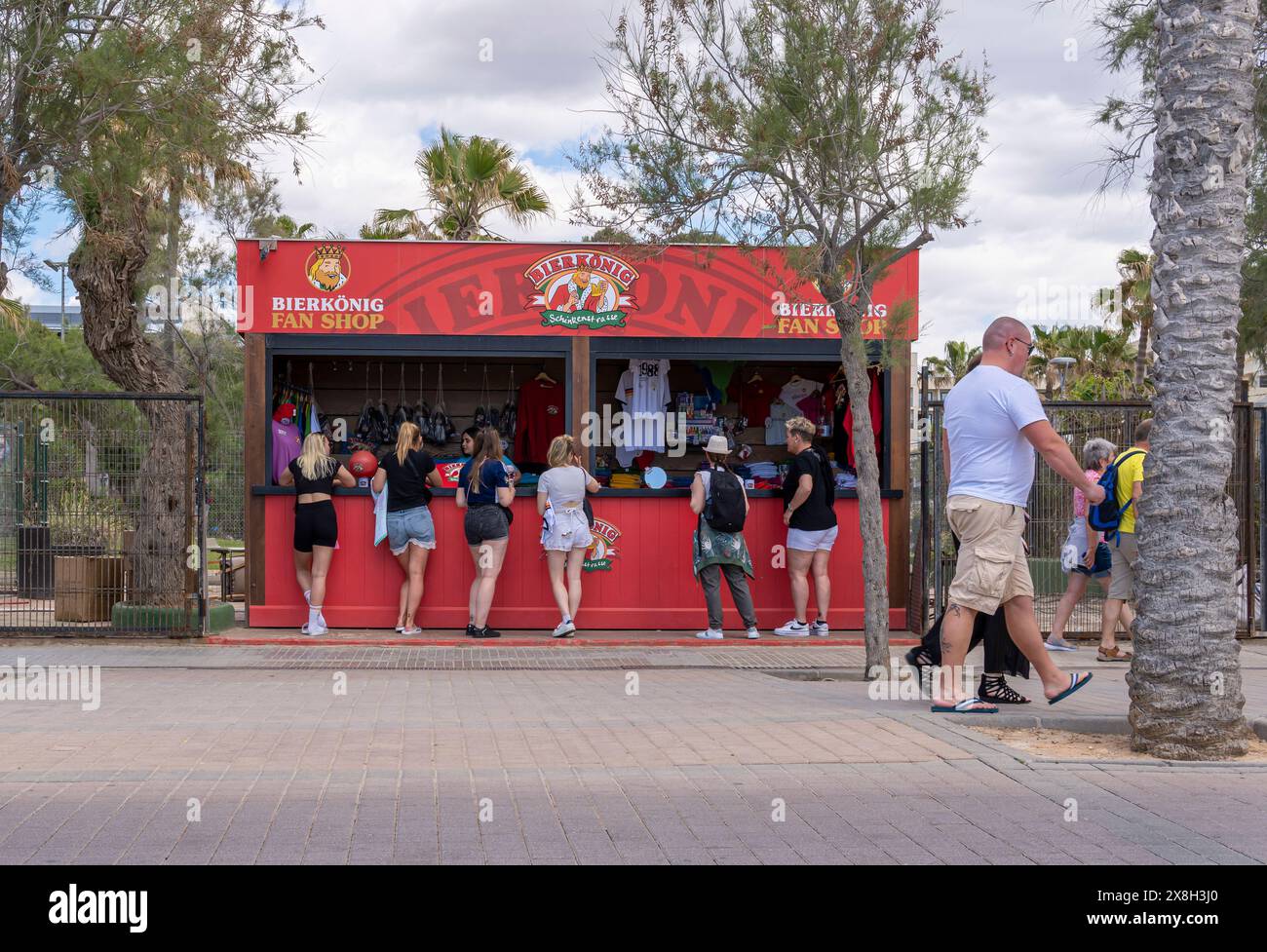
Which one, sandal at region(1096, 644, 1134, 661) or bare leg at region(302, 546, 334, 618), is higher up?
bare leg at region(302, 546, 334, 618)

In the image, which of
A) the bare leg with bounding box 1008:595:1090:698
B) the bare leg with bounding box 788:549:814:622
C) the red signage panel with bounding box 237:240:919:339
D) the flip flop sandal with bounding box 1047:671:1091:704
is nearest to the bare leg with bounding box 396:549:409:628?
the red signage panel with bounding box 237:240:919:339

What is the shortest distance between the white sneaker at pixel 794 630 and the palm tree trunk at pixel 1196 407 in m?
6.45

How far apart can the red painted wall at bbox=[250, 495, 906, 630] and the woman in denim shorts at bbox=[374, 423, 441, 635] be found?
40cm

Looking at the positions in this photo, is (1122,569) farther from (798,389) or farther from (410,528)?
(410,528)

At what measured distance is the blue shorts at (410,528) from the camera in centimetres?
1280

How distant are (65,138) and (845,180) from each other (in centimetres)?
603

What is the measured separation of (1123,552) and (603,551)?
4.99 metres

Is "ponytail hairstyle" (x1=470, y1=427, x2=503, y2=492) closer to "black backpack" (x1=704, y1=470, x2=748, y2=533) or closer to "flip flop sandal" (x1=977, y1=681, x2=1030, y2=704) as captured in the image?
Answer: "black backpack" (x1=704, y1=470, x2=748, y2=533)

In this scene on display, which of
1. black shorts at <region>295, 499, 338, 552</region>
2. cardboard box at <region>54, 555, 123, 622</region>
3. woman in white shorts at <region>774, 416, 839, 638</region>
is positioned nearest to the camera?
cardboard box at <region>54, 555, 123, 622</region>

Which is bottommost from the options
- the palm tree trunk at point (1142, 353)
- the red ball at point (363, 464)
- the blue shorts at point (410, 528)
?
the blue shorts at point (410, 528)

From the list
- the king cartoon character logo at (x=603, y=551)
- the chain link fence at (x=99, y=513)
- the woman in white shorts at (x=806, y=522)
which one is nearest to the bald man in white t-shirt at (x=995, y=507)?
the woman in white shorts at (x=806, y=522)

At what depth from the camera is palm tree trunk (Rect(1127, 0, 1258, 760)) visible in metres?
6.17

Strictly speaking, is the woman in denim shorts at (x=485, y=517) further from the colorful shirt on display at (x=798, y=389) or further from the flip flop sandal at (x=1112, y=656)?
the flip flop sandal at (x=1112, y=656)
